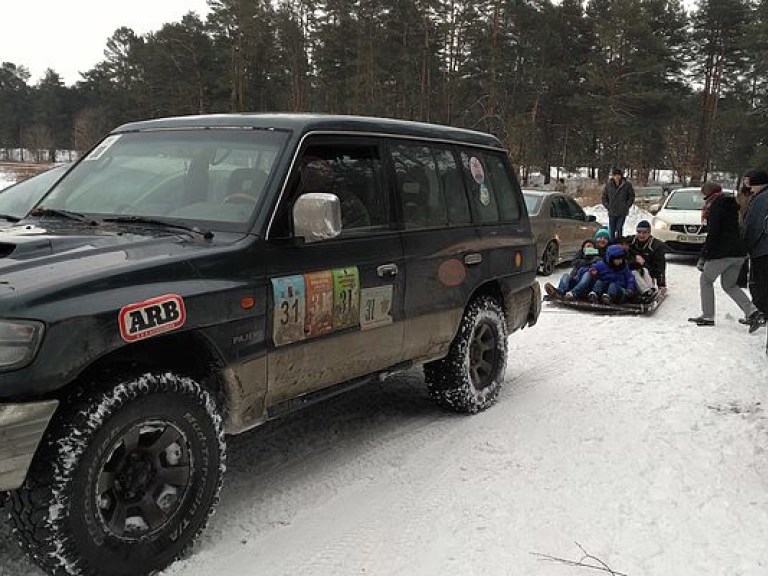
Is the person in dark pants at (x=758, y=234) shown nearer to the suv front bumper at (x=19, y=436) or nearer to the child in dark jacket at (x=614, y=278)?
the child in dark jacket at (x=614, y=278)

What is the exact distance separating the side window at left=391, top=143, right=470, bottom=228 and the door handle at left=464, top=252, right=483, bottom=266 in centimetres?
24

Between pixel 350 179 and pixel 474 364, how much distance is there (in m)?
1.92

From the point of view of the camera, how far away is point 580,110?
137 feet

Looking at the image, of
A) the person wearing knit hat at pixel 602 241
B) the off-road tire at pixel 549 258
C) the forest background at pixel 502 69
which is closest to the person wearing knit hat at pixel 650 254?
the person wearing knit hat at pixel 602 241

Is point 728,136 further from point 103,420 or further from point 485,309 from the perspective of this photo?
point 103,420

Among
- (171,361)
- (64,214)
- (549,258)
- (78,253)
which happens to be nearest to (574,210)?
(549,258)

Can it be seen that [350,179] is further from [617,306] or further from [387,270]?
[617,306]

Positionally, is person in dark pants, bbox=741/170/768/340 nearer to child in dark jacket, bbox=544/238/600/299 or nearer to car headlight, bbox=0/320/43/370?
child in dark jacket, bbox=544/238/600/299

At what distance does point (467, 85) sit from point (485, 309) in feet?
121

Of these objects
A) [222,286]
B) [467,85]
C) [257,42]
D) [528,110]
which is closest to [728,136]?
[528,110]

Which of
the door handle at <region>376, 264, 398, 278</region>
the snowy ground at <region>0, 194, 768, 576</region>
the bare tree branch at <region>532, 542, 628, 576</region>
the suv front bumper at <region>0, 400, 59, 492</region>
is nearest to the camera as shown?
the suv front bumper at <region>0, 400, 59, 492</region>

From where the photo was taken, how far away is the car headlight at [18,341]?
2.34 meters

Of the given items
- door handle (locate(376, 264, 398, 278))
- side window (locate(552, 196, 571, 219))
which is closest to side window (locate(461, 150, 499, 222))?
door handle (locate(376, 264, 398, 278))

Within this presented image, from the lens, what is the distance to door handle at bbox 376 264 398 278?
3.94 m
